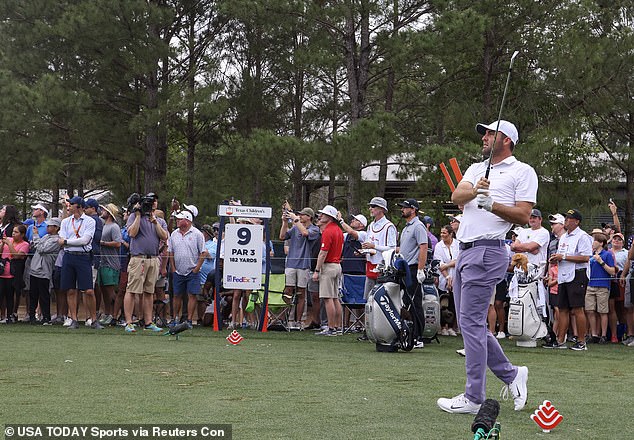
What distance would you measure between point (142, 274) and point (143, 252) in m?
0.35

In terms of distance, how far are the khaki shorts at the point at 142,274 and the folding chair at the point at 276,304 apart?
190 centimetres

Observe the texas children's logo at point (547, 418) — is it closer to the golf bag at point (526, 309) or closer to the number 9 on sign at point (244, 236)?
the golf bag at point (526, 309)

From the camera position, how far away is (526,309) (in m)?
13.7

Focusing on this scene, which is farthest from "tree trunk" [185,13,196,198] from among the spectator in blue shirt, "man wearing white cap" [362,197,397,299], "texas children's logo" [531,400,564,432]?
"texas children's logo" [531,400,564,432]

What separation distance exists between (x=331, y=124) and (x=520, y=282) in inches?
586

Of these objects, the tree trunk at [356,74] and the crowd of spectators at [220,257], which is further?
the tree trunk at [356,74]

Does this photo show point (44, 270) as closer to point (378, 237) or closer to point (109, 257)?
point (109, 257)

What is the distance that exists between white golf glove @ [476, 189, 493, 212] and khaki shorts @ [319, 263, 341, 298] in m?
8.41

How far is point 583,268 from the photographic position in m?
13.7

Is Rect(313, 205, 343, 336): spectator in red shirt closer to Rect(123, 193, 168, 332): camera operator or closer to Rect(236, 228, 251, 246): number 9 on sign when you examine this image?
Rect(236, 228, 251, 246): number 9 on sign

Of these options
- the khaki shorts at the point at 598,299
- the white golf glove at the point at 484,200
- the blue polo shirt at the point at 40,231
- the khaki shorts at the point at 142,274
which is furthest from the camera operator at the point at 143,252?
the white golf glove at the point at 484,200

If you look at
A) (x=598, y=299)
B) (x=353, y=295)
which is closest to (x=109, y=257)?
(x=353, y=295)

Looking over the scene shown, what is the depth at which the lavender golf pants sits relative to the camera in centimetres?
670

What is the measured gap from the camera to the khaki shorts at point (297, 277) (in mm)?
15750
